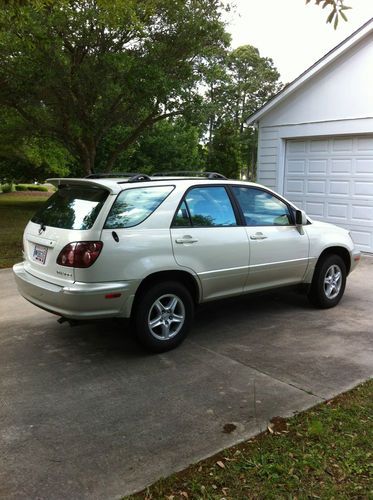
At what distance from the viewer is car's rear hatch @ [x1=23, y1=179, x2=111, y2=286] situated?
4.25m

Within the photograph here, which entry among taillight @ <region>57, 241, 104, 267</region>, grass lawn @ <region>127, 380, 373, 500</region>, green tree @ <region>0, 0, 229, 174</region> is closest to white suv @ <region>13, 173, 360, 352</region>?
taillight @ <region>57, 241, 104, 267</region>

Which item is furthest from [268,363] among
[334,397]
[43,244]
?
[43,244]

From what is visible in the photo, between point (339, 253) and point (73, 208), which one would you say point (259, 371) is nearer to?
point (73, 208)

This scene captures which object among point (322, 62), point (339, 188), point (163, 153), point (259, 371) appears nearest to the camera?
point (259, 371)

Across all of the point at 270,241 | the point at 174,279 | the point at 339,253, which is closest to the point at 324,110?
the point at 339,253

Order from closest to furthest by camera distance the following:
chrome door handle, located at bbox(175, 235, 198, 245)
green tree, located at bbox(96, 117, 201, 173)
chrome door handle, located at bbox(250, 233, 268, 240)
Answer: chrome door handle, located at bbox(175, 235, 198, 245)
chrome door handle, located at bbox(250, 233, 268, 240)
green tree, located at bbox(96, 117, 201, 173)

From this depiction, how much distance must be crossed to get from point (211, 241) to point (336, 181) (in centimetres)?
643

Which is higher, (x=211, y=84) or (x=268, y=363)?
(x=211, y=84)

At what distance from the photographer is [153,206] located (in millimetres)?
4617

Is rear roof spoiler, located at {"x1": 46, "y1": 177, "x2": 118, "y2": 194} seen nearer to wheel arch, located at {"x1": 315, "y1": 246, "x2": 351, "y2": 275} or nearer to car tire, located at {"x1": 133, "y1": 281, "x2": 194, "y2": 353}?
car tire, located at {"x1": 133, "y1": 281, "x2": 194, "y2": 353}

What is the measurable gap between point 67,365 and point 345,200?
771cm

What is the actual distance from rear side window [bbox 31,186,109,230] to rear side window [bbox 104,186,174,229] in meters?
0.14

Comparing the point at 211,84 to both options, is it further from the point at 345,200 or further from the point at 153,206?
the point at 153,206

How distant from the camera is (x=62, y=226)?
4469 mm
